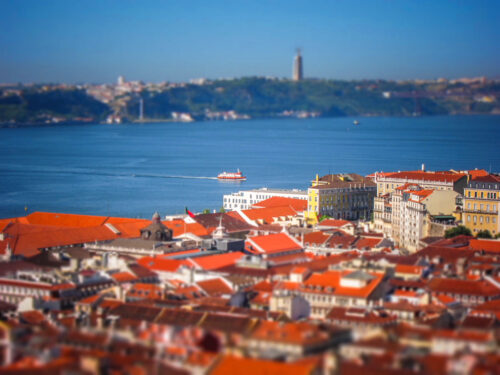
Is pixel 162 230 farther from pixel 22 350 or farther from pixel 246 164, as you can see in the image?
pixel 246 164

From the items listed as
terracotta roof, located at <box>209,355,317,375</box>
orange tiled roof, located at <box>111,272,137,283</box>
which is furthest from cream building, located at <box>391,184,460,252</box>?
terracotta roof, located at <box>209,355,317,375</box>

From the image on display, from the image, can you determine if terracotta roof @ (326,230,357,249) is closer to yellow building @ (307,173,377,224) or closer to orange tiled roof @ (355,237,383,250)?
orange tiled roof @ (355,237,383,250)

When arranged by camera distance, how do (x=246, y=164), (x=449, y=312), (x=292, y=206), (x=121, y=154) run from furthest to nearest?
(x=121, y=154) < (x=246, y=164) < (x=292, y=206) < (x=449, y=312)

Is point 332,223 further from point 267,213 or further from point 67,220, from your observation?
point 67,220

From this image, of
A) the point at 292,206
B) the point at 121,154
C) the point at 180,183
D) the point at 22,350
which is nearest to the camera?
the point at 22,350

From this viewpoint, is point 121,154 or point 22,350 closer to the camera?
point 22,350

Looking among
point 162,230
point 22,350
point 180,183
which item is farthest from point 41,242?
point 180,183

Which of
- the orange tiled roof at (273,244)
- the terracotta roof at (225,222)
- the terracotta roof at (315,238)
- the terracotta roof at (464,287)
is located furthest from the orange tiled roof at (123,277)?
the terracotta roof at (225,222)

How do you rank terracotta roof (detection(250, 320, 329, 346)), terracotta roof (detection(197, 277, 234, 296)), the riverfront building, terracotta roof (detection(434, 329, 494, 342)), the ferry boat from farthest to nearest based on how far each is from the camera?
the ferry boat < the riverfront building < terracotta roof (detection(197, 277, 234, 296)) < terracotta roof (detection(250, 320, 329, 346)) < terracotta roof (detection(434, 329, 494, 342))
